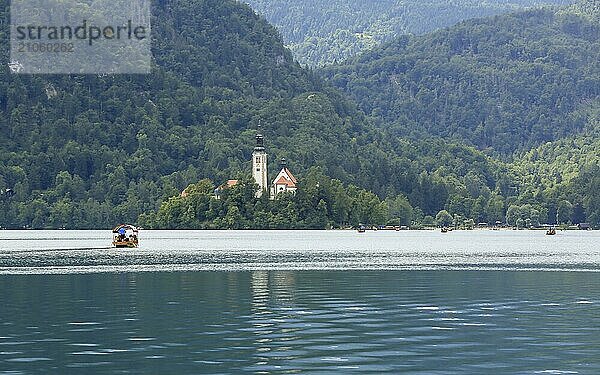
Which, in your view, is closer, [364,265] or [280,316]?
[280,316]

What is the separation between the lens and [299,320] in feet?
196

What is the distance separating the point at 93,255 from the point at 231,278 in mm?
48795

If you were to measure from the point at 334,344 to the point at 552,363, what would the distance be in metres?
9.30

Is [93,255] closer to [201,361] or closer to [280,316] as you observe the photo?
[280,316]

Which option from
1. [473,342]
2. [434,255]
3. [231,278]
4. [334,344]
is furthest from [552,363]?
[434,255]

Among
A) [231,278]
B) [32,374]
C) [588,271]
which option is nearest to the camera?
[32,374]

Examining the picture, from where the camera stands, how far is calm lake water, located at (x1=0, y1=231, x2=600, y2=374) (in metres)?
46.0

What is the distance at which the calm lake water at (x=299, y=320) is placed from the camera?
46.0 metres

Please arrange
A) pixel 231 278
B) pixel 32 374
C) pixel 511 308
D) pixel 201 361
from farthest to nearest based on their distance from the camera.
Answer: pixel 231 278 < pixel 511 308 < pixel 201 361 < pixel 32 374

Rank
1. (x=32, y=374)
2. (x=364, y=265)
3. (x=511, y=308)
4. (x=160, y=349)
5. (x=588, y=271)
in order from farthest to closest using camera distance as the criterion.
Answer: (x=364, y=265)
(x=588, y=271)
(x=511, y=308)
(x=160, y=349)
(x=32, y=374)

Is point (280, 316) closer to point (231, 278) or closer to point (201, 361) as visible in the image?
point (201, 361)

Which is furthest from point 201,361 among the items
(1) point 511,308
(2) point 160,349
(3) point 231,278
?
(3) point 231,278

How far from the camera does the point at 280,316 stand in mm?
61844

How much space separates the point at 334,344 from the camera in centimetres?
5053
